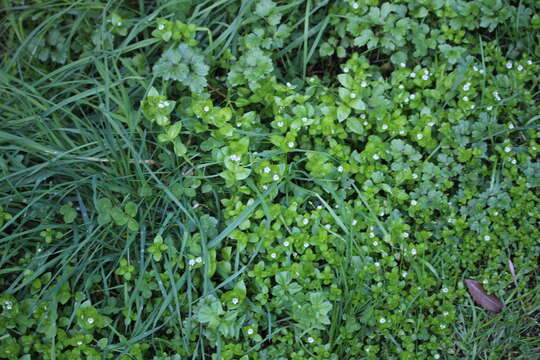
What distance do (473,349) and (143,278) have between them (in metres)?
1.52

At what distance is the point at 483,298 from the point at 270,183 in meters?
1.15

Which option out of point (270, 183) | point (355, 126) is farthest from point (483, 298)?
point (270, 183)

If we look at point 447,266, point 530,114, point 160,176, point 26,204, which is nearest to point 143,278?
point 160,176

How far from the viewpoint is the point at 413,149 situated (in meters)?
2.37

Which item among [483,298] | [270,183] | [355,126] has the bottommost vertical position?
[483,298]

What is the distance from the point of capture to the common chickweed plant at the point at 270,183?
213 cm

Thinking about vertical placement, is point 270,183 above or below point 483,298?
above

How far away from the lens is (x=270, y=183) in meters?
2.26

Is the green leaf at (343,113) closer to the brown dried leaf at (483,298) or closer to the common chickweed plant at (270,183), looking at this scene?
the common chickweed plant at (270,183)

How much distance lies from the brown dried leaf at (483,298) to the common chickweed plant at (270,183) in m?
0.03

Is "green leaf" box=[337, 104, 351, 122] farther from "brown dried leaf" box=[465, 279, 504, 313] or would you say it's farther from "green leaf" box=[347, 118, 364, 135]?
"brown dried leaf" box=[465, 279, 504, 313]

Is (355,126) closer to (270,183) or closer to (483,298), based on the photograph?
(270,183)

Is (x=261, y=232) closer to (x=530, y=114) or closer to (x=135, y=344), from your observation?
(x=135, y=344)

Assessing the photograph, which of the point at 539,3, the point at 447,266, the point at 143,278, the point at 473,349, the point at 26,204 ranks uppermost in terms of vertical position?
the point at 539,3
